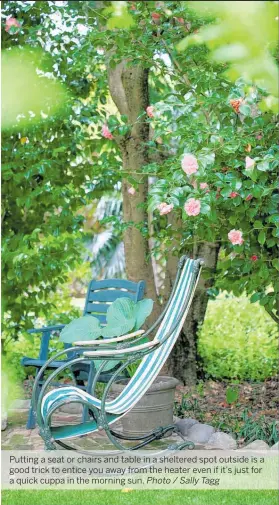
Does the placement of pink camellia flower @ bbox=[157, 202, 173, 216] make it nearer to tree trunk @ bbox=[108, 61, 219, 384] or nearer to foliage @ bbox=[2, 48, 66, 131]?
tree trunk @ bbox=[108, 61, 219, 384]

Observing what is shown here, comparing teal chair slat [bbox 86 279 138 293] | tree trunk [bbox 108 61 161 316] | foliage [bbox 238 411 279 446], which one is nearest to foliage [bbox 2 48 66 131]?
tree trunk [bbox 108 61 161 316]

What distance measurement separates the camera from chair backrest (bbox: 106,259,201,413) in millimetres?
3275

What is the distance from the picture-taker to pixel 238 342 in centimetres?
667

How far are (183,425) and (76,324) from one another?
838mm

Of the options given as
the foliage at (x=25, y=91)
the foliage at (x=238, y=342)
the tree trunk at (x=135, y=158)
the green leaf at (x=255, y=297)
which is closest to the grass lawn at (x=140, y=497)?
the green leaf at (x=255, y=297)

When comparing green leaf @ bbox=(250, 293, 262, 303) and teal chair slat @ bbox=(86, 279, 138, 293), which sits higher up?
teal chair slat @ bbox=(86, 279, 138, 293)

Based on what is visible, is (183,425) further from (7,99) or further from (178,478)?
(7,99)

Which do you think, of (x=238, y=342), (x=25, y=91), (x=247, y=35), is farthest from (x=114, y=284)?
(x=247, y=35)

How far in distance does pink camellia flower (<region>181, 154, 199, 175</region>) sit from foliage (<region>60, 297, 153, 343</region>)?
0.82 m

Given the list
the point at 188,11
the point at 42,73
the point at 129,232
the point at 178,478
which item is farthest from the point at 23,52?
the point at 178,478

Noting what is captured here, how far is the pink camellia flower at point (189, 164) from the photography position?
3230mm

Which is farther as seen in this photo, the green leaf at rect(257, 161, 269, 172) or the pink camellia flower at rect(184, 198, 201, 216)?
the pink camellia flower at rect(184, 198, 201, 216)

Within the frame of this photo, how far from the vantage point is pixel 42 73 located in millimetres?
5664

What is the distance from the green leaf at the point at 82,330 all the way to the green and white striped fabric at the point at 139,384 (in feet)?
1.14
